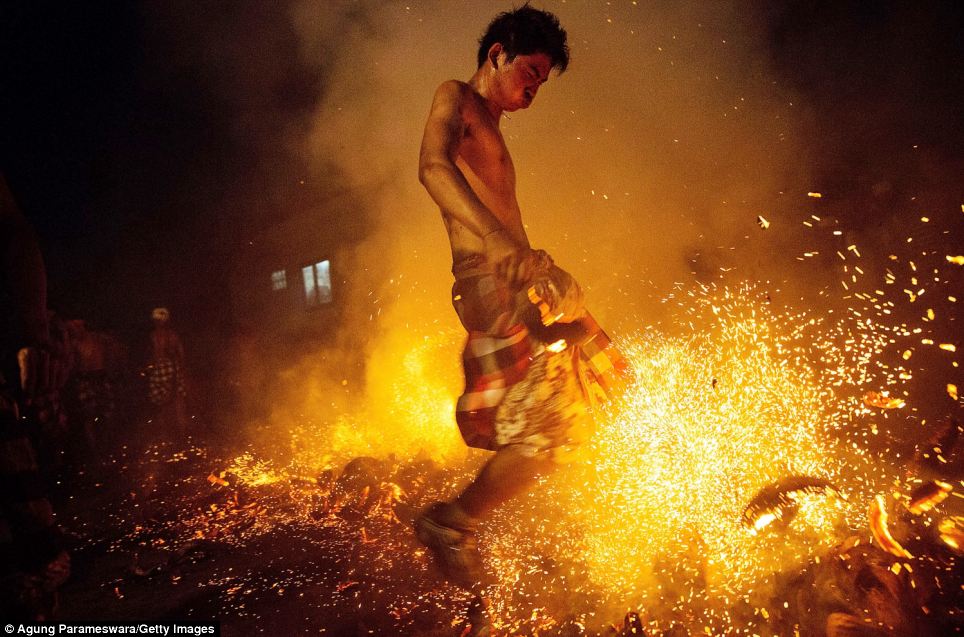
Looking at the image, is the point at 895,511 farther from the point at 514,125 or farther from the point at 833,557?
the point at 514,125

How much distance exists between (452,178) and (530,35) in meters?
0.76


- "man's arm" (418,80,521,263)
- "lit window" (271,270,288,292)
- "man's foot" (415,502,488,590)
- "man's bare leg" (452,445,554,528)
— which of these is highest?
"lit window" (271,270,288,292)

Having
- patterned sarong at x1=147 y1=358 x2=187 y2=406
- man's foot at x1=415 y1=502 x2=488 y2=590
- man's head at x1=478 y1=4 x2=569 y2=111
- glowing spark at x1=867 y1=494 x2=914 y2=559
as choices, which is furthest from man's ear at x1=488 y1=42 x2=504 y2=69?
patterned sarong at x1=147 y1=358 x2=187 y2=406

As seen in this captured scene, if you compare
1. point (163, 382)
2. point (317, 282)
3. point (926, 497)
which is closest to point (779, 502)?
point (926, 497)

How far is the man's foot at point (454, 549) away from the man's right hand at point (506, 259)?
0.87 m

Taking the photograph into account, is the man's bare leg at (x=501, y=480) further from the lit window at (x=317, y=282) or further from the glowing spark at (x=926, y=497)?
the lit window at (x=317, y=282)

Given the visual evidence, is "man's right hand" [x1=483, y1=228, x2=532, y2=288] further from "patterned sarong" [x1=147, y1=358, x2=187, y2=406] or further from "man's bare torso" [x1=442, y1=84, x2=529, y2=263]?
"patterned sarong" [x1=147, y1=358, x2=187, y2=406]

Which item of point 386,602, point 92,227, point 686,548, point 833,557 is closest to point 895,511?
point 833,557

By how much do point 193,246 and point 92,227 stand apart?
1.73 m

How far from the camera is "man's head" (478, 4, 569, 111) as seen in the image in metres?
1.87

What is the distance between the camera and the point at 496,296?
5.72ft

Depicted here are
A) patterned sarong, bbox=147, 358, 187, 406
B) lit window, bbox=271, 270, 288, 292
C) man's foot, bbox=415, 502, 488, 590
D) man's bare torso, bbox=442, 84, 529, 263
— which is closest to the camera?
man's foot, bbox=415, 502, 488, 590

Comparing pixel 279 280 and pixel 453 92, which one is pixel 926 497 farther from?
pixel 279 280

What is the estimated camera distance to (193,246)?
9547 mm
